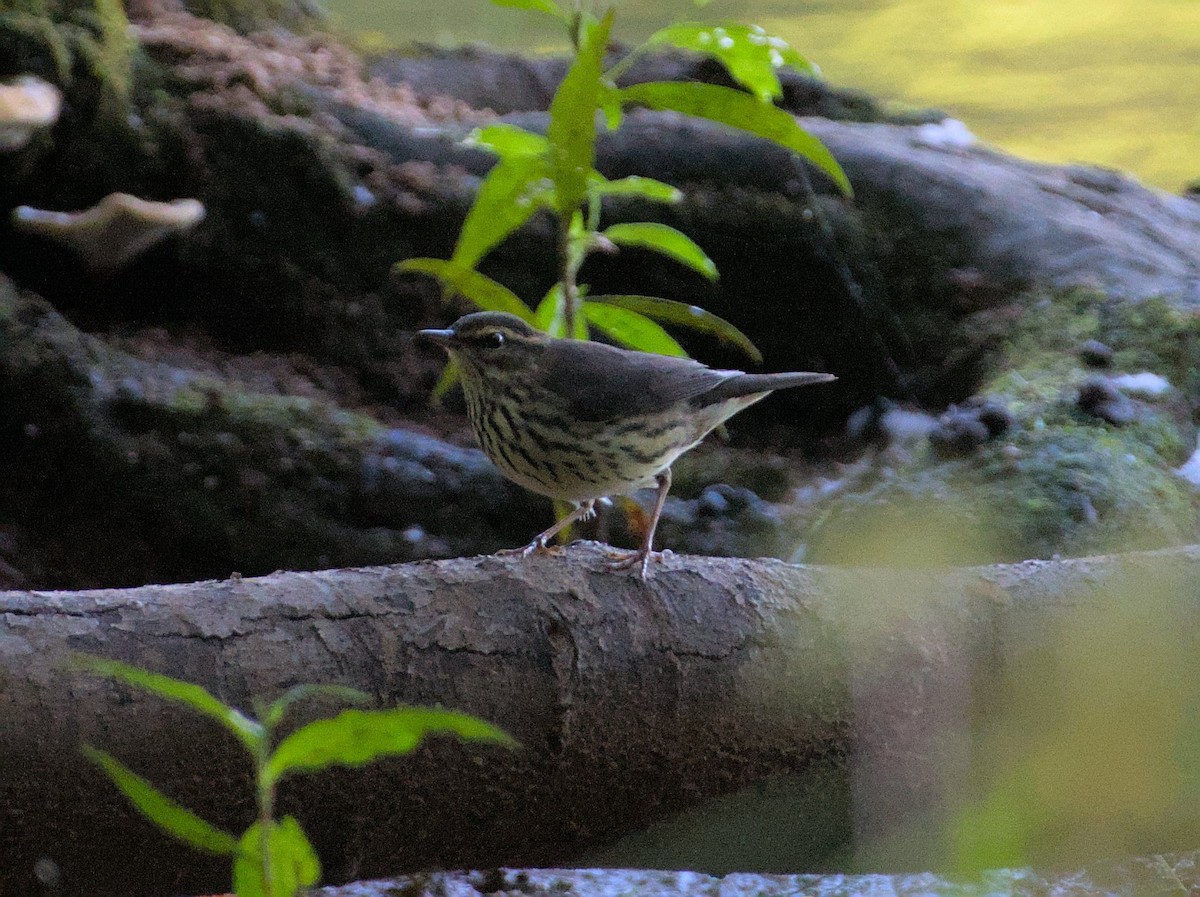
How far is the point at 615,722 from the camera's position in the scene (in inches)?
55.7

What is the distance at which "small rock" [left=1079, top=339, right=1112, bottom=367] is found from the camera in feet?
11.1

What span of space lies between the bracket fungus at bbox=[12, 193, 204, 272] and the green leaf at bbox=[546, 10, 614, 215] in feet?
6.16

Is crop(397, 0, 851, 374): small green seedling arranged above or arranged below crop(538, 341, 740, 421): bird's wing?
above

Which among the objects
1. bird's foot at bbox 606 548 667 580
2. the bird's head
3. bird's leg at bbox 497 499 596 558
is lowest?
bird's leg at bbox 497 499 596 558

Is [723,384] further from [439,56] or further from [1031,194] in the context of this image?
[439,56]

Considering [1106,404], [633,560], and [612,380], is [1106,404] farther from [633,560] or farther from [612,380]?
[633,560]

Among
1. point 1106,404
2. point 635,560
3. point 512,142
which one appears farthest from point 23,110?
point 1106,404

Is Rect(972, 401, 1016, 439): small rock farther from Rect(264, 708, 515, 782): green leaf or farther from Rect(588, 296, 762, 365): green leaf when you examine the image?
Rect(264, 708, 515, 782): green leaf

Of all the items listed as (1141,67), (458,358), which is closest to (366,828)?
(458,358)

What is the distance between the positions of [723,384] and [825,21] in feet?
5.95

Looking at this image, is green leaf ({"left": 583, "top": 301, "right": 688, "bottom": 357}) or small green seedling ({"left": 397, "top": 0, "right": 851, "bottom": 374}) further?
green leaf ({"left": 583, "top": 301, "right": 688, "bottom": 357})

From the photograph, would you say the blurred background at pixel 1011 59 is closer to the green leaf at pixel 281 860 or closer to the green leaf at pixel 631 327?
the green leaf at pixel 631 327

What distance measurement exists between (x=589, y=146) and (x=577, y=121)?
46 mm

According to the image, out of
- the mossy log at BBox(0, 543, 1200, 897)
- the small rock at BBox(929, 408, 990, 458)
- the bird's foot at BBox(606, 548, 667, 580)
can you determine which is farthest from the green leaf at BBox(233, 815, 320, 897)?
the small rock at BBox(929, 408, 990, 458)
